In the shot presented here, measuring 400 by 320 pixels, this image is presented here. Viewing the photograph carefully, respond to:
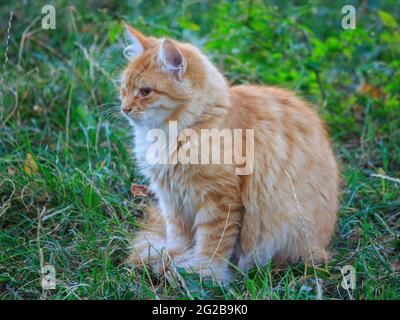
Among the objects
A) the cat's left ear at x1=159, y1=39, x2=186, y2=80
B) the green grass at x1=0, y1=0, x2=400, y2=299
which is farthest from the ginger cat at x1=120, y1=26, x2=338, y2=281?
the green grass at x1=0, y1=0, x2=400, y2=299

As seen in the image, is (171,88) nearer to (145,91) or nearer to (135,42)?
(145,91)

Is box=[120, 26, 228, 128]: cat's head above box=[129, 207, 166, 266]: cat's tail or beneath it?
above

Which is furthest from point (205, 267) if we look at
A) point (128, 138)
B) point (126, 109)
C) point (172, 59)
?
point (128, 138)

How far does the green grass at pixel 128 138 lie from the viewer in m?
3.24

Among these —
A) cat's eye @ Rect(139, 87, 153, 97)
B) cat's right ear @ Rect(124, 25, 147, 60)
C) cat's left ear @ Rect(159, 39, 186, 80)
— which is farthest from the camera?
cat's right ear @ Rect(124, 25, 147, 60)

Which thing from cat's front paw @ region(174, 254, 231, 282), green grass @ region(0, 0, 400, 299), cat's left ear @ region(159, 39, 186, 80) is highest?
cat's left ear @ region(159, 39, 186, 80)

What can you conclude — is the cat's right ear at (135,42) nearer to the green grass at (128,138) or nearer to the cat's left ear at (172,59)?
the cat's left ear at (172,59)

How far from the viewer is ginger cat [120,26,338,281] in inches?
130

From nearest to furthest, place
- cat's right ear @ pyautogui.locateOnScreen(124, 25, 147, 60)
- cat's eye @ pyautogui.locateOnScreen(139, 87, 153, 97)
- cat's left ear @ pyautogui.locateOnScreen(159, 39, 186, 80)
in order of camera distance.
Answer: cat's left ear @ pyautogui.locateOnScreen(159, 39, 186, 80) < cat's eye @ pyautogui.locateOnScreen(139, 87, 153, 97) < cat's right ear @ pyautogui.locateOnScreen(124, 25, 147, 60)

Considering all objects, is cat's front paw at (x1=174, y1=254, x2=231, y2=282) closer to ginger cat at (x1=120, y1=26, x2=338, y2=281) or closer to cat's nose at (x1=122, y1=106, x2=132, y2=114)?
ginger cat at (x1=120, y1=26, x2=338, y2=281)

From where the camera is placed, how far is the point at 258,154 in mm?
3359

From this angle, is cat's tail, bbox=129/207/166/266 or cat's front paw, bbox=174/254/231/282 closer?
cat's front paw, bbox=174/254/231/282

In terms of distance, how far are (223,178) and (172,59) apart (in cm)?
66

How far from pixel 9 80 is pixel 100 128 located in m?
0.89
